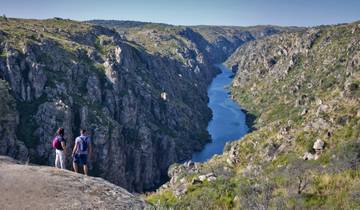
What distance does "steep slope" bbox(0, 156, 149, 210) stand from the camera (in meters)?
18.6

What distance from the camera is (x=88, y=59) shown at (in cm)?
15975

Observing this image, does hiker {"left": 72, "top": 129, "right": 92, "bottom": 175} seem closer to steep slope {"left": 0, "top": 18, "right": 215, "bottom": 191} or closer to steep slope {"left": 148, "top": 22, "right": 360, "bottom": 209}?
steep slope {"left": 148, "top": 22, "right": 360, "bottom": 209}

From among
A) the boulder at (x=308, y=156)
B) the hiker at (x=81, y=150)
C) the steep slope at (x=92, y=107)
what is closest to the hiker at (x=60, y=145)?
the hiker at (x=81, y=150)

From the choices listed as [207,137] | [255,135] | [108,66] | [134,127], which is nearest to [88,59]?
[108,66]

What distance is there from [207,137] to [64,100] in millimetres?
82442

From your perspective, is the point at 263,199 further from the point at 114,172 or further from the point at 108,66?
the point at 108,66

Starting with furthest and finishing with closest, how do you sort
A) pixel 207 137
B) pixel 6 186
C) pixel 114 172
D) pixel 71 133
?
pixel 207 137 < pixel 114 172 < pixel 71 133 < pixel 6 186

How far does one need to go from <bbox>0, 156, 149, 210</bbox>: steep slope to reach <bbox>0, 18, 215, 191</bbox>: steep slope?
80.6m

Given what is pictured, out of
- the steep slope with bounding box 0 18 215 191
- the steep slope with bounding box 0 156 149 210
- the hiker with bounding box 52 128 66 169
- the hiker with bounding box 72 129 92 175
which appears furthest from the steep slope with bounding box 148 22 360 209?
the steep slope with bounding box 0 18 215 191

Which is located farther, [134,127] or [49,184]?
[134,127]

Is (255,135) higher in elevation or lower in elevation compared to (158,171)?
higher

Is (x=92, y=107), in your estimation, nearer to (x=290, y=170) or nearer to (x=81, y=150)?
(x=290, y=170)

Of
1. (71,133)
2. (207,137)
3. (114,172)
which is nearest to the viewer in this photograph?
(71,133)

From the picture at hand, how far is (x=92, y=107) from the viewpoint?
134m
